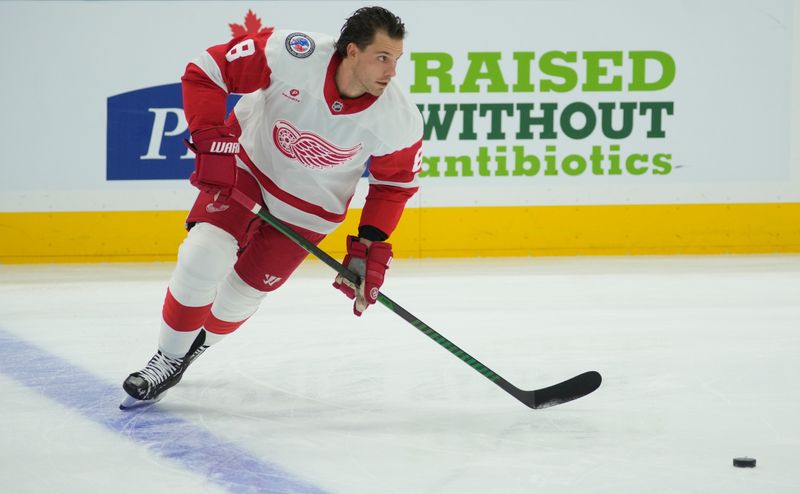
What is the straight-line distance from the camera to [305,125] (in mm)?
2510

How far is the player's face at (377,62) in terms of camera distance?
7.85ft

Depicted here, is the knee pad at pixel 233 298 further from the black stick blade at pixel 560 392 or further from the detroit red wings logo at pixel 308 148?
the black stick blade at pixel 560 392

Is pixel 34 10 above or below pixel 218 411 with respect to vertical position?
above

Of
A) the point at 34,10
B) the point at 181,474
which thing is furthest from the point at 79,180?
the point at 181,474

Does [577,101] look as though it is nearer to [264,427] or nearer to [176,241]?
[176,241]

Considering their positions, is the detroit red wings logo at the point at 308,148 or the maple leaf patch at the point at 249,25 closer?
the detroit red wings logo at the point at 308,148

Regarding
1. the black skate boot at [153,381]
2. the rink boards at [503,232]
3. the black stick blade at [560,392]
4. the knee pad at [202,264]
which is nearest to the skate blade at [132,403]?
the black skate boot at [153,381]

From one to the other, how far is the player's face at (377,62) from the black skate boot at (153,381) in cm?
83

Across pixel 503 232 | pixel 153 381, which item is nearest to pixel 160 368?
pixel 153 381

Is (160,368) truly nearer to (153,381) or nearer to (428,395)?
(153,381)

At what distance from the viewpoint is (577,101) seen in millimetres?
5930

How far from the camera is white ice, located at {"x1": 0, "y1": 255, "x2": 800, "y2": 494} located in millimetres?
2012

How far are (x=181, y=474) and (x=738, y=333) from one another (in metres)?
2.24

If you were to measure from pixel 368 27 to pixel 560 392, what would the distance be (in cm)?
99
